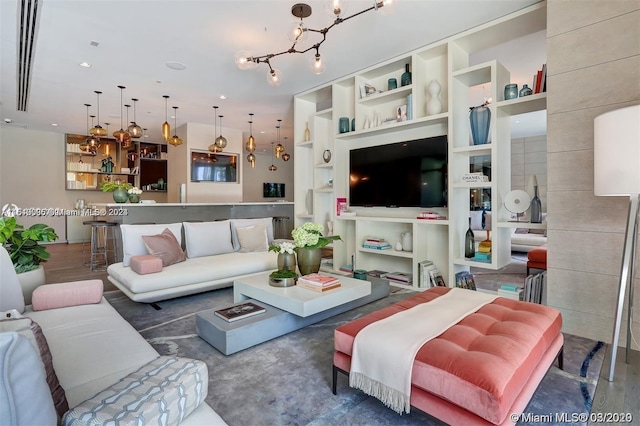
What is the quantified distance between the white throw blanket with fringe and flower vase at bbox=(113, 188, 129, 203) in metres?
4.67

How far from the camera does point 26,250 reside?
262cm

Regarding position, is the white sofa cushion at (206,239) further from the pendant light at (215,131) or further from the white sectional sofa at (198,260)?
the pendant light at (215,131)

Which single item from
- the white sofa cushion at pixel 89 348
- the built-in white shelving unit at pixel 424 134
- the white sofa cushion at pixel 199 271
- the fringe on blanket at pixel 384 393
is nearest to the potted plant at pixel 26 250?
the white sofa cushion at pixel 89 348

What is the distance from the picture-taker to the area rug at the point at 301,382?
5.51 ft

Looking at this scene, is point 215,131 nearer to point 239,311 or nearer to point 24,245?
point 24,245

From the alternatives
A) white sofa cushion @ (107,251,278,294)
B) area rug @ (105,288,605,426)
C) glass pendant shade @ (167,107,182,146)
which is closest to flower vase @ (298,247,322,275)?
area rug @ (105,288,605,426)

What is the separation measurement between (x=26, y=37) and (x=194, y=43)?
68.2 inches

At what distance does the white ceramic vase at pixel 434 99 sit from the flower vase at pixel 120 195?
178 inches

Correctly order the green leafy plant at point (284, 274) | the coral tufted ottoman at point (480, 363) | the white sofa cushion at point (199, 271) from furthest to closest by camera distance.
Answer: the white sofa cushion at point (199, 271) < the green leafy plant at point (284, 274) < the coral tufted ottoman at point (480, 363)

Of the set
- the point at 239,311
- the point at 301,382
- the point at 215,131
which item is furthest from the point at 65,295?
the point at 215,131

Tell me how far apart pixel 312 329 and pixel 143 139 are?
9184mm

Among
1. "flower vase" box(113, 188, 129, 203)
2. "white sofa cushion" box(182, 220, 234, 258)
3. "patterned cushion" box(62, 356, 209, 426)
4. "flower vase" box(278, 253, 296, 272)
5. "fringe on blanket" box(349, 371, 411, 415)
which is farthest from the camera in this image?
"flower vase" box(113, 188, 129, 203)

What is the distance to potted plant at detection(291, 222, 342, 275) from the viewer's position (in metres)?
2.97

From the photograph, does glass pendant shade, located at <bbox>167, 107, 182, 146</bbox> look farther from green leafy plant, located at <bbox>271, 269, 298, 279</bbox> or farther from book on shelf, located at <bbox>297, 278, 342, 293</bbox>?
book on shelf, located at <bbox>297, 278, 342, 293</bbox>
